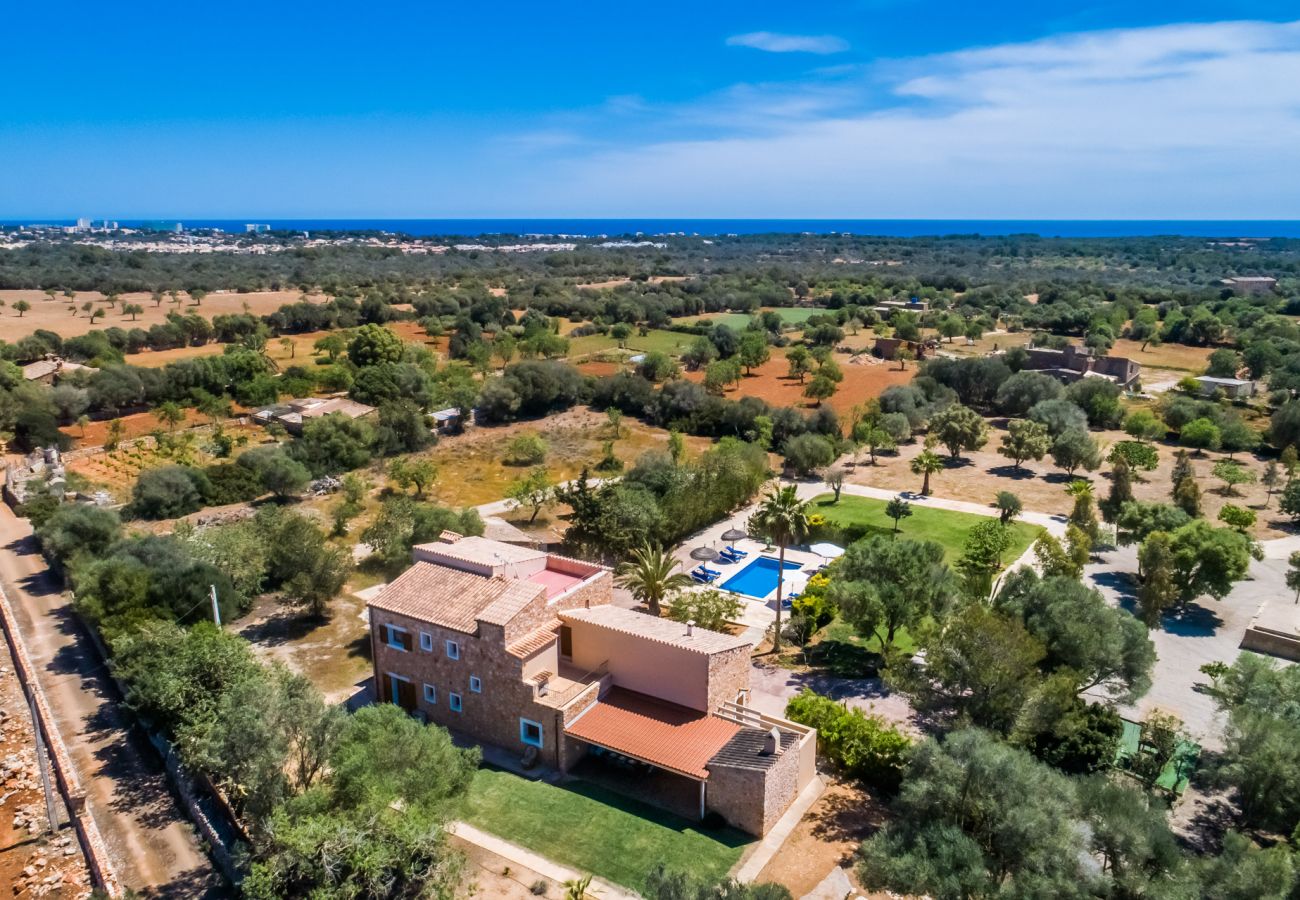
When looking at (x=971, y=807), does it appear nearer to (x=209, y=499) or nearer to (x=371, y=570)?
(x=371, y=570)

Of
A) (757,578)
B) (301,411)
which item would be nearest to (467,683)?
(757,578)

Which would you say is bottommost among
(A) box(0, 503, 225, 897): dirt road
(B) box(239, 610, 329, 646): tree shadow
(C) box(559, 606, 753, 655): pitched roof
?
(A) box(0, 503, 225, 897): dirt road

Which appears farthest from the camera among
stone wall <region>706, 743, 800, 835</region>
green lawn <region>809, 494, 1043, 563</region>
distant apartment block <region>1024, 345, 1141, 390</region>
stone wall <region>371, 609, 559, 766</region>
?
distant apartment block <region>1024, 345, 1141, 390</region>

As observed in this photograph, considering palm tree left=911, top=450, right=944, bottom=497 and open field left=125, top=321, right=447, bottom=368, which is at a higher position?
open field left=125, top=321, right=447, bottom=368

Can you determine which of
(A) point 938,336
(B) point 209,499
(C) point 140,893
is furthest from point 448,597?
(A) point 938,336

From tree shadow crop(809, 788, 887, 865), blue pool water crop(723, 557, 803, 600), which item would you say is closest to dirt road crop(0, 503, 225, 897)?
tree shadow crop(809, 788, 887, 865)

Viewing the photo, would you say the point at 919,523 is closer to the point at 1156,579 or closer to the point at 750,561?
the point at 750,561

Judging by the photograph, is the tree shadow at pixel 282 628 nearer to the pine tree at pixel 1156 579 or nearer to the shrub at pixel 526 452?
the shrub at pixel 526 452

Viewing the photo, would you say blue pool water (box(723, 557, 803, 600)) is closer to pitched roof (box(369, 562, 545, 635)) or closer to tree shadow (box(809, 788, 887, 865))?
tree shadow (box(809, 788, 887, 865))

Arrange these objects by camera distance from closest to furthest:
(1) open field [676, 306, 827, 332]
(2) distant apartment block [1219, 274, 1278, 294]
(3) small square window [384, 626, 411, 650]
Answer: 1. (3) small square window [384, 626, 411, 650]
2. (1) open field [676, 306, 827, 332]
3. (2) distant apartment block [1219, 274, 1278, 294]
